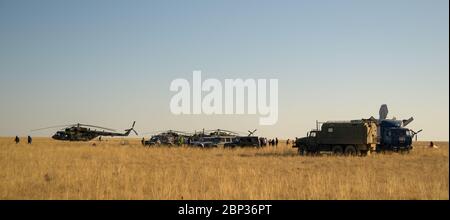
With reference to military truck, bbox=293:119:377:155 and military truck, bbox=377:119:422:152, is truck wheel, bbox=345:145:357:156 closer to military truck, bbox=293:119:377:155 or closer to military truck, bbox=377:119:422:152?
military truck, bbox=293:119:377:155

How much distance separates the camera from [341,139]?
31562mm

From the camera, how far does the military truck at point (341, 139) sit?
3136 centimetres

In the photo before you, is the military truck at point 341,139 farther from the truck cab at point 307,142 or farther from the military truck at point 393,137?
the military truck at point 393,137

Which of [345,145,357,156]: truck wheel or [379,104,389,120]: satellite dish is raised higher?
[379,104,389,120]: satellite dish

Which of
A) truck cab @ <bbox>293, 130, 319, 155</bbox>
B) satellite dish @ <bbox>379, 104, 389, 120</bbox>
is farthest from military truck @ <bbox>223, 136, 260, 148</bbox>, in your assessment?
satellite dish @ <bbox>379, 104, 389, 120</bbox>

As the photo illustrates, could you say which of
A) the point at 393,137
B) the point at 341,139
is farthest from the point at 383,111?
the point at 341,139

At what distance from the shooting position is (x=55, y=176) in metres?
16.0

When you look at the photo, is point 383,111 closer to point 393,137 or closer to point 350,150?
point 393,137

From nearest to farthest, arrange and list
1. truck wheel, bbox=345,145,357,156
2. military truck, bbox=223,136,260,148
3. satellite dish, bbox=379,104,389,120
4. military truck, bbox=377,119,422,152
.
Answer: truck wheel, bbox=345,145,357,156 → military truck, bbox=377,119,422,152 → military truck, bbox=223,136,260,148 → satellite dish, bbox=379,104,389,120

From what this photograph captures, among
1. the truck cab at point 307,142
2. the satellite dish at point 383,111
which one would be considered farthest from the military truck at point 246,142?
the satellite dish at point 383,111

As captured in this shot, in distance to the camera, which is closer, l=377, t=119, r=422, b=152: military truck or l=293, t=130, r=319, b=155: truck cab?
l=293, t=130, r=319, b=155: truck cab

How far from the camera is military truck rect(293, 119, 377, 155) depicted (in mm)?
31359
